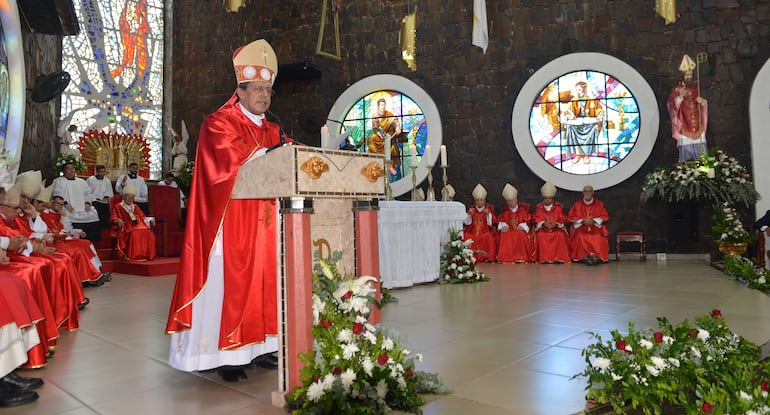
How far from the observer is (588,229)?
1027 cm

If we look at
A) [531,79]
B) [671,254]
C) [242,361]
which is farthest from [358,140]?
[242,361]

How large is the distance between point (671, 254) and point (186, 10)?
13425 millimetres

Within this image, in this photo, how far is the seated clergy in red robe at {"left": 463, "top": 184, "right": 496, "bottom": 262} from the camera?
427 inches

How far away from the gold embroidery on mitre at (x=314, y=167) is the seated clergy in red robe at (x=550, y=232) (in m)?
8.36

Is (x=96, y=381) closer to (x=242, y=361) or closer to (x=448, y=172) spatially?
(x=242, y=361)

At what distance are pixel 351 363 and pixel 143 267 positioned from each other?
25.4 feet

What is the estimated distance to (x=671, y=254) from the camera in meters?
10.5

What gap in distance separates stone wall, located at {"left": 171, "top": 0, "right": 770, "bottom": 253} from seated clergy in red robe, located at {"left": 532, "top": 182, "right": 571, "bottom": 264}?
0.76 m

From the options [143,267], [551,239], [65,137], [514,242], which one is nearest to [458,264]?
[514,242]

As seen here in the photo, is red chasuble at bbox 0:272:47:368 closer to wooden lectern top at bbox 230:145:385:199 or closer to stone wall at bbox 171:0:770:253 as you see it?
wooden lectern top at bbox 230:145:385:199

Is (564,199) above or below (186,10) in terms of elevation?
below

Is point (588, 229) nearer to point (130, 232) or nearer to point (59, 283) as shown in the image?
point (130, 232)

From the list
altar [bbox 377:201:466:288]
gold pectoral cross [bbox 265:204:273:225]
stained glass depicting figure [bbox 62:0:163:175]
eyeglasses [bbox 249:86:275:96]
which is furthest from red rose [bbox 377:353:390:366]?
stained glass depicting figure [bbox 62:0:163:175]

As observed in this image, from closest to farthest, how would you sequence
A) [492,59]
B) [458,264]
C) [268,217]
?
[268,217], [458,264], [492,59]
